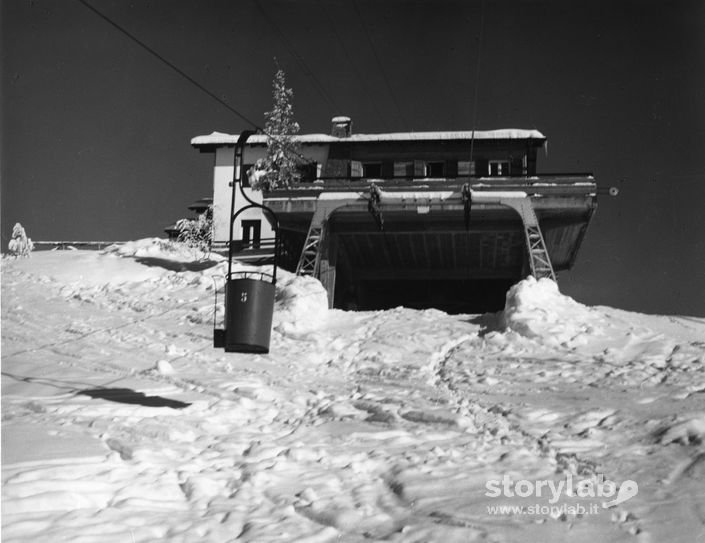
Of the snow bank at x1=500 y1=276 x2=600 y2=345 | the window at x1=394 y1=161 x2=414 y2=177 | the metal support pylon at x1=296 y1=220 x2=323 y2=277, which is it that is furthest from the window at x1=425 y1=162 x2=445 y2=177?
the snow bank at x1=500 y1=276 x2=600 y2=345

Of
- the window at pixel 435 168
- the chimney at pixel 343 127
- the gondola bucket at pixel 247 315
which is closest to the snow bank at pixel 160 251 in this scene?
the chimney at pixel 343 127

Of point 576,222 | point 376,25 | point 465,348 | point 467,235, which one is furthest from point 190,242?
point 376,25

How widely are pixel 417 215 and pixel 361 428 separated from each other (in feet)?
52.3

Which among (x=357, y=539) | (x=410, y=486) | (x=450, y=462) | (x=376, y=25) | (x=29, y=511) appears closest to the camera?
(x=357, y=539)

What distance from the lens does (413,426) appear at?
9.13m

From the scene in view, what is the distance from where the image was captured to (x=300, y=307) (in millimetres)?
17984

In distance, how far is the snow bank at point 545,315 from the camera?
14.8 m

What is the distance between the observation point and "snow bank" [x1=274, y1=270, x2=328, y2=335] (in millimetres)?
16984

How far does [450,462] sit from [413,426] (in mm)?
1835

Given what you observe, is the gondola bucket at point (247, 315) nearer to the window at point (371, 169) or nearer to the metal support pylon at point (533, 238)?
the metal support pylon at point (533, 238)

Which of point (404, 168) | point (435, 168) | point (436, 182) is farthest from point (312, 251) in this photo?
point (435, 168)

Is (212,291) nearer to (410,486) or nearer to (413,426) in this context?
(413,426)

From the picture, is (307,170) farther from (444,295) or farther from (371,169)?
(444,295)

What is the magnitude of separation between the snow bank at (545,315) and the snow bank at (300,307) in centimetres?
415
